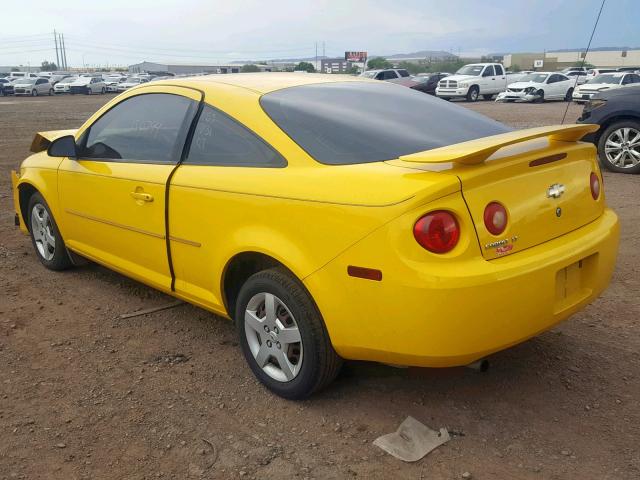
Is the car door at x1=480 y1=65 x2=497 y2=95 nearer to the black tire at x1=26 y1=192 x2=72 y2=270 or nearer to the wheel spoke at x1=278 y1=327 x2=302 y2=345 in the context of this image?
the black tire at x1=26 y1=192 x2=72 y2=270

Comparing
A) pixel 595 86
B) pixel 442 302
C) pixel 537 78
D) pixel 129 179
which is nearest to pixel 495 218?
pixel 442 302

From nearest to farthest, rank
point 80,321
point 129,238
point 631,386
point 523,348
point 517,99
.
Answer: point 631,386 < point 523,348 < point 129,238 < point 80,321 < point 517,99

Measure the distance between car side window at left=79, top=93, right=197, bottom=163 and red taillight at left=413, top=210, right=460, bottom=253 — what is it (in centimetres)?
173

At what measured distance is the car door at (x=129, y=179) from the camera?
12.0 ft

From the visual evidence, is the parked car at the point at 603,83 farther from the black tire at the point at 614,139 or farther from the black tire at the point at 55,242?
the black tire at the point at 55,242

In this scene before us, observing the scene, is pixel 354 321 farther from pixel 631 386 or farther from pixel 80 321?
pixel 80 321

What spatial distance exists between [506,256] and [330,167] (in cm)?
87

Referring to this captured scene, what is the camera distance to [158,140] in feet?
12.5

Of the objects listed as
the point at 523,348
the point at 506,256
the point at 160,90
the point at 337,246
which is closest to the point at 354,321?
the point at 337,246

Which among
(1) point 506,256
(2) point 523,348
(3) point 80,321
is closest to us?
(1) point 506,256

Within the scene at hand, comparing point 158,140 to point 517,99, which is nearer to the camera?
point 158,140

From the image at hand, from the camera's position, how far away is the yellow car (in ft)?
8.16

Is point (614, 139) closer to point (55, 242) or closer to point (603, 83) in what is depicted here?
point (55, 242)

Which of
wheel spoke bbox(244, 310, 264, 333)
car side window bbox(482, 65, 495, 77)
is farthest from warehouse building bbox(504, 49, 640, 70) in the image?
wheel spoke bbox(244, 310, 264, 333)
